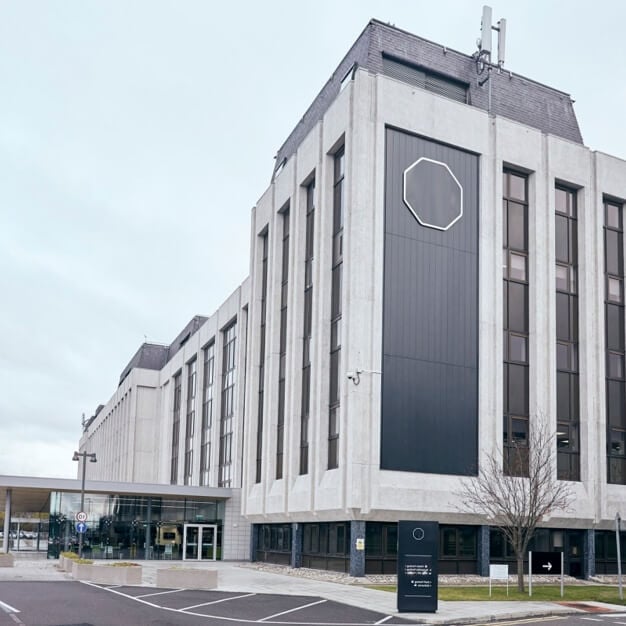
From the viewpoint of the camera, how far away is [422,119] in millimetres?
43188

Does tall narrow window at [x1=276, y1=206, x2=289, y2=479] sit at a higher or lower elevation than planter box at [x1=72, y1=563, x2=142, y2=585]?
higher

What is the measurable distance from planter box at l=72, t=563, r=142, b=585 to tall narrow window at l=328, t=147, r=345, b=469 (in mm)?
10824

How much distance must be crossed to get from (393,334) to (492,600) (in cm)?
1368

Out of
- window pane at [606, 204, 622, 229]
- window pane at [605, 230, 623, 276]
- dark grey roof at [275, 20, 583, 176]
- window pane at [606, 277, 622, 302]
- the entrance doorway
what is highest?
dark grey roof at [275, 20, 583, 176]

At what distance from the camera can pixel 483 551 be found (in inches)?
1607

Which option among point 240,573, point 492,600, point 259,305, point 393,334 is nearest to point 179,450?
point 259,305

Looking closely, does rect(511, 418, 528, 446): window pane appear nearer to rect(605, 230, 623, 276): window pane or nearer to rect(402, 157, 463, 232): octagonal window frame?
rect(402, 157, 463, 232): octagonal window frame

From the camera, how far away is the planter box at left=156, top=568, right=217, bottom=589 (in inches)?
1308

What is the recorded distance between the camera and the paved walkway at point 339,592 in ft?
84.6

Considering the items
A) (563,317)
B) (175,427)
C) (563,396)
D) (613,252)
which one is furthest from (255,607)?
(175,427)

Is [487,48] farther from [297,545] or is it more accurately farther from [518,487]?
[297,545]

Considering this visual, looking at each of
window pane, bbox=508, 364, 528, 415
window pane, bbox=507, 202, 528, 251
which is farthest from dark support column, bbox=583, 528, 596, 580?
window pane, bbox=507, 202, 528, 251

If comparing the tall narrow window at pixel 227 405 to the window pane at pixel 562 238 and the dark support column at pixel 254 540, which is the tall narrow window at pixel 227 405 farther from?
the window pane at pixel 562 238

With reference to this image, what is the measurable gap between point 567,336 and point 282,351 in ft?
51.0
